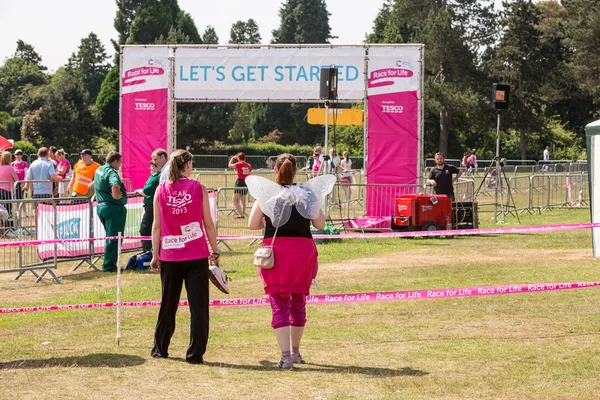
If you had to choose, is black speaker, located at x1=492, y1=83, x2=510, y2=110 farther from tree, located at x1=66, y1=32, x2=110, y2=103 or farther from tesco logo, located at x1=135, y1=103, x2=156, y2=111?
tree, located at x1=66, y1=32, x2=110, y2=103

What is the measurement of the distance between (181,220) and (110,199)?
6685mm

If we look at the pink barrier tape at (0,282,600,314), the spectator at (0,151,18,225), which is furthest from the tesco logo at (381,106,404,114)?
the pink barrier tape at (0,282,600,314)

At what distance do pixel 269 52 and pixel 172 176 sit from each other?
14.7 meters

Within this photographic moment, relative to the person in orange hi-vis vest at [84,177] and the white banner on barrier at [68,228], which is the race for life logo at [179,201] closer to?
the white banner on barrier at [68,228]

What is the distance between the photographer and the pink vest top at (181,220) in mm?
7777

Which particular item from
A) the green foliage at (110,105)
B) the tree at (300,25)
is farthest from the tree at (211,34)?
the green foliage at (110,105)

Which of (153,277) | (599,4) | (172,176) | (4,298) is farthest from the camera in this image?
(599,4)

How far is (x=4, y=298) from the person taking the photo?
40.0ft

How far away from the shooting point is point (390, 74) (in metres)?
21.6

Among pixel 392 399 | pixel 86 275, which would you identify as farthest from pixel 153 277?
pixel 392 399

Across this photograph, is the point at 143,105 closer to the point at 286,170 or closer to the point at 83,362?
the point at 83,362

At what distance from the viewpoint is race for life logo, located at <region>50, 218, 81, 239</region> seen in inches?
564

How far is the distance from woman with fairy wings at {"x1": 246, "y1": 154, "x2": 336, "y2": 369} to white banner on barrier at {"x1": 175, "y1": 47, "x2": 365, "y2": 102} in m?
14.0

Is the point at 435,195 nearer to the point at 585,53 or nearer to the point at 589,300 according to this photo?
the point at 589,300
